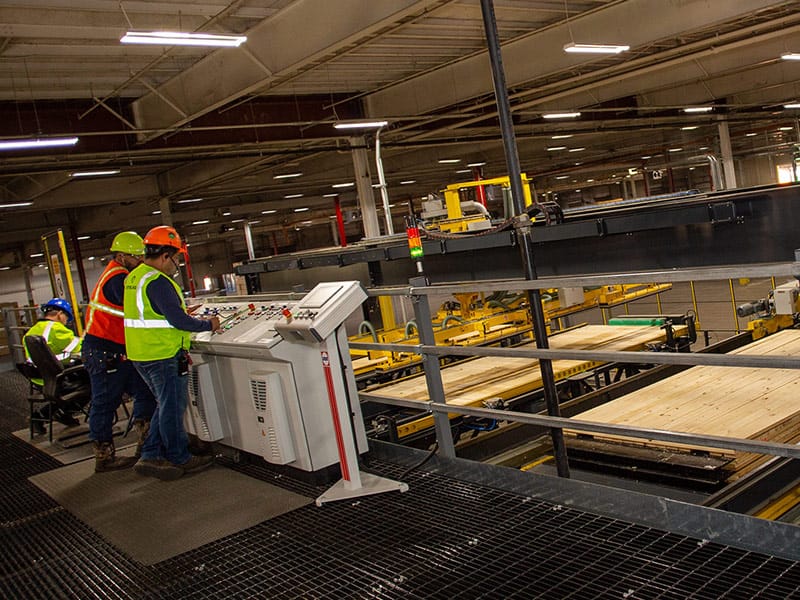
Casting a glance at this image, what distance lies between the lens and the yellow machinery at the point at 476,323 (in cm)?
945

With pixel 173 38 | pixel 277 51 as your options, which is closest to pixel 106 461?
pixel 173 38

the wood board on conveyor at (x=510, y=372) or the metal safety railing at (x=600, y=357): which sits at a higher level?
the metal safety railing at (x=600, y=357)

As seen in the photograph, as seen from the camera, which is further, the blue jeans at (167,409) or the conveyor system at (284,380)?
the blue jeans at (167,409)

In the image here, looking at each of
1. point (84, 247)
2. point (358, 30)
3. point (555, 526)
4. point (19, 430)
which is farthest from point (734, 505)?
point (84, 247)

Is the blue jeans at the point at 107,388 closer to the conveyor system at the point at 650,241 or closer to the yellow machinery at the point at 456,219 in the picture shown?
the conveyor system at the point at 650,241

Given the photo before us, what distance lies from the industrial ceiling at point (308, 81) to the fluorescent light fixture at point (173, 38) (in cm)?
152

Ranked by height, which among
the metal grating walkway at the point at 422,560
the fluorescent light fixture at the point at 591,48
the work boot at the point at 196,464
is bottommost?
the metal grating walkway at the point at 422,560

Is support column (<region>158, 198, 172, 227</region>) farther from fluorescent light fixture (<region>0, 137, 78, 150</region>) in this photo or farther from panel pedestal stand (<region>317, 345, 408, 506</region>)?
panel pedestal stand (<region>317, 345, 408, 506</region>)

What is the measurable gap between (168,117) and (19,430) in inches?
241

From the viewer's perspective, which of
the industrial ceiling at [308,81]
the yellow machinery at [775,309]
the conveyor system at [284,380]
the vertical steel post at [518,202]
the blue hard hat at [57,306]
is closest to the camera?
the vertical steel post at [518,202]

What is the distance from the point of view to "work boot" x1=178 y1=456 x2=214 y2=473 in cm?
580

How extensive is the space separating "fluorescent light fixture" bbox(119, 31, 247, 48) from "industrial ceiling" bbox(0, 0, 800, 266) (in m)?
1.52

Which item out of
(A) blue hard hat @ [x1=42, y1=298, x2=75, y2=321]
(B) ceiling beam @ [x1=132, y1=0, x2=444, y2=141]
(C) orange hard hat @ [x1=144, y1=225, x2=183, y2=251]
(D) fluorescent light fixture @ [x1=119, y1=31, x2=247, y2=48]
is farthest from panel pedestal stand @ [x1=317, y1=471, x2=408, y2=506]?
(B) ceiling beam @ [x1=132, y1=0, x2=444, y2=141]

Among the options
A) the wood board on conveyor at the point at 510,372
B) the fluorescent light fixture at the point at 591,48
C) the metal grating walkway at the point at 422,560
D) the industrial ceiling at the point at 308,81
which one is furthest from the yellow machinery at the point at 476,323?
the industrial ceiling at the point at 308,81
